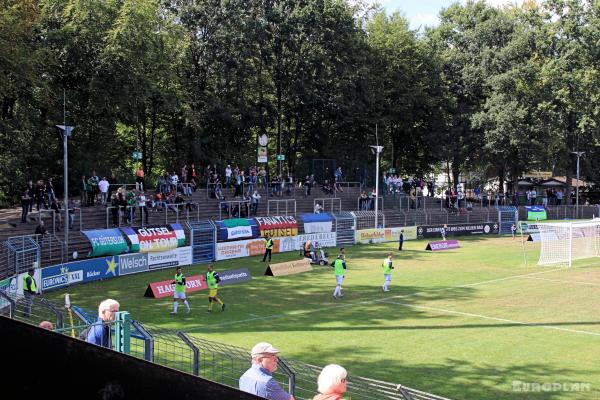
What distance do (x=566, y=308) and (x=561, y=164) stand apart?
51.6 metres

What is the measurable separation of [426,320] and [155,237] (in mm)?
17187

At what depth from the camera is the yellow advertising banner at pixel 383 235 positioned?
47.8 m

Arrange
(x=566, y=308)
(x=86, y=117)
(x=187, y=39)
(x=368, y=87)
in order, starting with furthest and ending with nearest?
(x=368, y=87) → (x=187, y=39) → (x=86, y=117) → (x=566, y=308)

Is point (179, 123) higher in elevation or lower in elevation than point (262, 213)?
higher

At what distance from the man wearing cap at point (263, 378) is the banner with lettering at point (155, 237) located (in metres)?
28.1

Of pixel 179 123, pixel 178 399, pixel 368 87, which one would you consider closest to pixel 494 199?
pixel 368 87

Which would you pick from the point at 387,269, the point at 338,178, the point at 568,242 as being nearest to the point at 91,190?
the point at 387,269

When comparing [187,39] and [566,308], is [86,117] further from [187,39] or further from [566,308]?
[566,308]

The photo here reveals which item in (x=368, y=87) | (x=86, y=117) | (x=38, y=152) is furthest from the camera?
(x=368, y=87)

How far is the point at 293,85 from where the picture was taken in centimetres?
5653

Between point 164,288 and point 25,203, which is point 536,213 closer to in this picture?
point 164,288

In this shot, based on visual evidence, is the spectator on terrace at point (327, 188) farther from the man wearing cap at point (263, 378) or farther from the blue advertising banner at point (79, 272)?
the man wearing cap at point (263, 378)

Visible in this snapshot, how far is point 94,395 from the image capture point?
315cm

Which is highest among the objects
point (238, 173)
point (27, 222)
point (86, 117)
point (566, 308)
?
point (86, 117)
